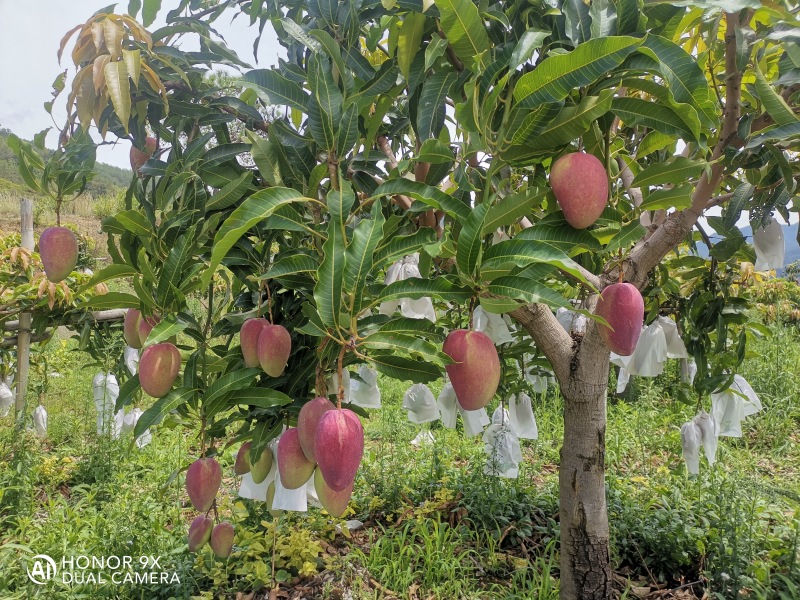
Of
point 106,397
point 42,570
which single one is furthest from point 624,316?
point 106,397

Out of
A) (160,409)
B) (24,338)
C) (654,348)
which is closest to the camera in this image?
(160,409)

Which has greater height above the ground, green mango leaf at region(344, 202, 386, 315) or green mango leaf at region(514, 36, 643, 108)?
green mango leaf at region(514, 36, 643, 108)

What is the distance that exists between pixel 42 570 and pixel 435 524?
1.41 m

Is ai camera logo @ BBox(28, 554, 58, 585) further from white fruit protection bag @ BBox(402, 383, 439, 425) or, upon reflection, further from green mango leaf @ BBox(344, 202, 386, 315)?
green mango leaf @ BBox(344, 202, 386, 315)

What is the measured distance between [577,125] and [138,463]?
3.11m

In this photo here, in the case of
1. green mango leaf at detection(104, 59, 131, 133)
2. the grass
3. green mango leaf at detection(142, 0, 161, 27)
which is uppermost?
green mango leaf at detection(142, 0, 161, 27)

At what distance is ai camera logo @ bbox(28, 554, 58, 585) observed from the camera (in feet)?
6.03

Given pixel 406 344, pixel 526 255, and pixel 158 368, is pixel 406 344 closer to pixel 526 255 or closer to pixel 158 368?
pixel 526 255

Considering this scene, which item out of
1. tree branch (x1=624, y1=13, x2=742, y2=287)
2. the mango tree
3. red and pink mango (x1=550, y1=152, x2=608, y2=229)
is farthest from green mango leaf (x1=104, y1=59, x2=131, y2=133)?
tree branch (x1=624, y1=13, x2=742, y2=287)

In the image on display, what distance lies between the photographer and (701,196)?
1.01 meters

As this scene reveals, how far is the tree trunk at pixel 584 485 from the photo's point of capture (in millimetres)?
1305

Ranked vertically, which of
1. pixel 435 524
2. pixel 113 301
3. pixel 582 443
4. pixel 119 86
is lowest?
pixel 435 524

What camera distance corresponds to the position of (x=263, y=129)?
3.83 ft

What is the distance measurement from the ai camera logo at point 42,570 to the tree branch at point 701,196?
6.82 ft
